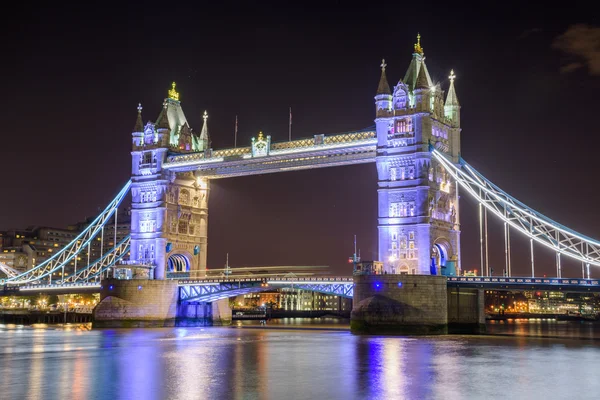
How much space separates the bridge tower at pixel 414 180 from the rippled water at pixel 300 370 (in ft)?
30.5

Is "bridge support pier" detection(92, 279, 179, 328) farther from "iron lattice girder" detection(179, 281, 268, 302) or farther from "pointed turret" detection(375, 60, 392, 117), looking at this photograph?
"pointed turret" detection(375, 60, 392, 117)

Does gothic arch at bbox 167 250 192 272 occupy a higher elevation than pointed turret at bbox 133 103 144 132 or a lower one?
lower

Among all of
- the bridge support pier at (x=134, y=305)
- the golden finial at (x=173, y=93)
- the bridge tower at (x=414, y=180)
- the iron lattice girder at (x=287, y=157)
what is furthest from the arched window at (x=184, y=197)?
the bridge tower at (x=414, y=180)

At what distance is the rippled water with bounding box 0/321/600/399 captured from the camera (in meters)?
24.1

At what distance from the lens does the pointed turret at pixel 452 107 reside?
58.4m

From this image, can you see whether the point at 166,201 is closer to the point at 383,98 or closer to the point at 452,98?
the point at 383,98

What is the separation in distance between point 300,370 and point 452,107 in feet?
111

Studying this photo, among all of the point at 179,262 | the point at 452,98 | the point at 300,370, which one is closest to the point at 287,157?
the point at 452,98

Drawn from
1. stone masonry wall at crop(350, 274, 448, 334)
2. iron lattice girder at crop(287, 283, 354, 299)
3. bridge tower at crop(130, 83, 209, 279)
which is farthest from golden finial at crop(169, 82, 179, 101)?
stone masonry wall at crop(350, 274, 448, 334)

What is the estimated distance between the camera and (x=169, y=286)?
2547 inches

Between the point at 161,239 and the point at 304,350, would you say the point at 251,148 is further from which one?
the point at 304,350

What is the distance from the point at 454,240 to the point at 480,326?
21.1 feet

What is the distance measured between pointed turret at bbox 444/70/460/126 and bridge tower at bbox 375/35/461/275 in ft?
5.32

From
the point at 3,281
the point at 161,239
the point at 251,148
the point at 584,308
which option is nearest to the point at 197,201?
the point at 161,239
